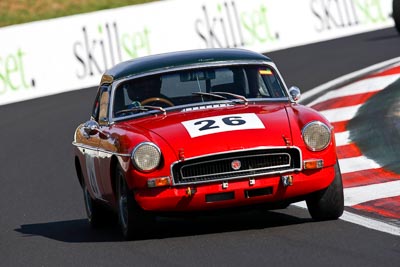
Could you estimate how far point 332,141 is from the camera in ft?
27.9

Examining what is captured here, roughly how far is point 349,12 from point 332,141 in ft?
57.2

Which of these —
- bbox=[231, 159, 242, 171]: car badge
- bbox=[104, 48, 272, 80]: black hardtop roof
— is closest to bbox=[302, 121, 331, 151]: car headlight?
bbox=[231, 159, 242, 171]: car badge

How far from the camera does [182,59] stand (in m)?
9.62

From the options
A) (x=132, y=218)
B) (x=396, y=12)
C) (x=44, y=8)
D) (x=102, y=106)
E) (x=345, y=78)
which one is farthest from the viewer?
(x=44, y=8)

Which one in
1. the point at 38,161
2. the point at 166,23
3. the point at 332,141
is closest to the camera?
the point at 332,141

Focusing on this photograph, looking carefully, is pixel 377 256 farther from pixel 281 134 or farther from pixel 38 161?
pixel 38 161

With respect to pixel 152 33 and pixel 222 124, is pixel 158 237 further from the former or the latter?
pixel 152 33

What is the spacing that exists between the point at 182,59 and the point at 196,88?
0.33 meters

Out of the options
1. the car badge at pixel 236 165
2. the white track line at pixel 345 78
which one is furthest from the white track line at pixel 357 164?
the white track line at pixel 345 78

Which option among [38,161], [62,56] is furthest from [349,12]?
[38,161]

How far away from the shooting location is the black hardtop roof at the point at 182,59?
955cm

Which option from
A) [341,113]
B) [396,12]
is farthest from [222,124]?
[341,113]

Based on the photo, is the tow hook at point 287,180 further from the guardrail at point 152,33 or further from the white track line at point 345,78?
the guardrail at point 152,33

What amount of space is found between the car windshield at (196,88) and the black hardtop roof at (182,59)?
82 millimetres
